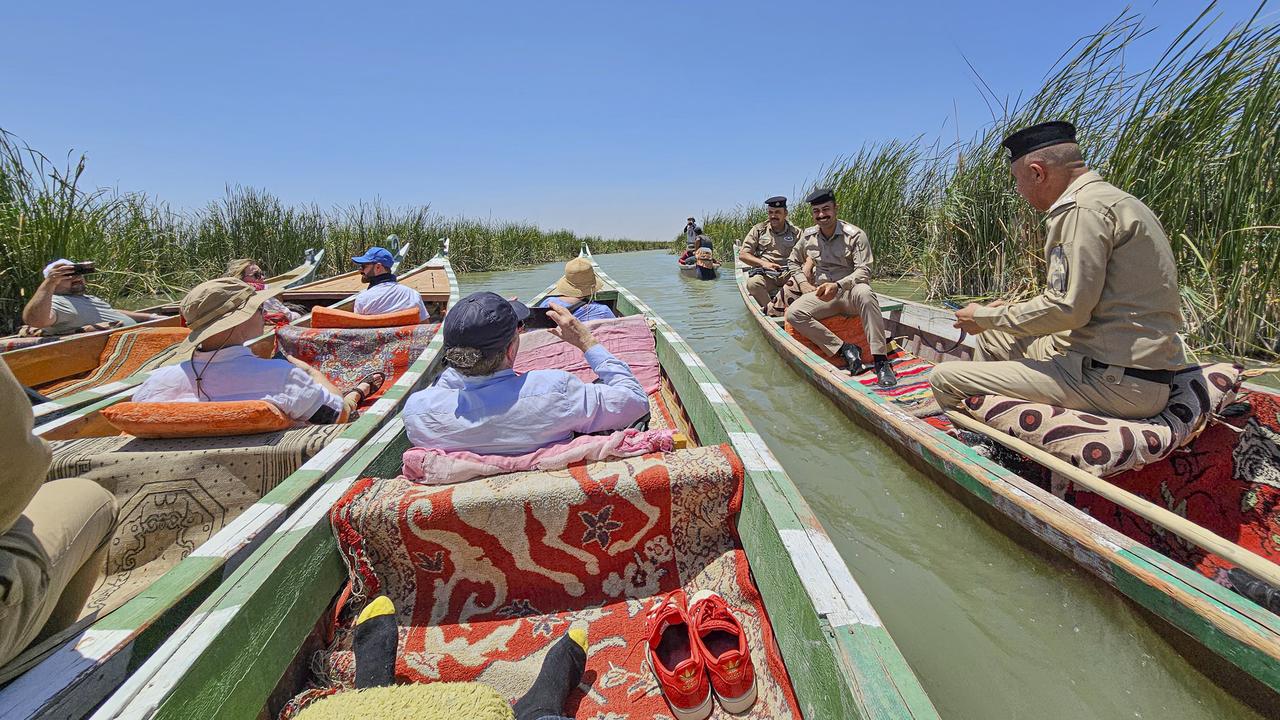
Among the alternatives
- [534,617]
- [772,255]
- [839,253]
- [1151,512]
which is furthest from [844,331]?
[534,617]

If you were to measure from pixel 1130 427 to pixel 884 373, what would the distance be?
228 centimetres

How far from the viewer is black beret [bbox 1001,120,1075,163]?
2305 mm

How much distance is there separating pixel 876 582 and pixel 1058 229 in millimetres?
1665

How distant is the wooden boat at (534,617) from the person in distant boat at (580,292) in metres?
2.80

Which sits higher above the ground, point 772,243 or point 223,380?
point 772,243

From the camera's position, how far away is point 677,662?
4.77 ft

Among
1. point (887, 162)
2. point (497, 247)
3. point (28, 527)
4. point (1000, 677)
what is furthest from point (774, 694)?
point (497, 247)

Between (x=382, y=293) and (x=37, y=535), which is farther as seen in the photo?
(x=382, y=293)

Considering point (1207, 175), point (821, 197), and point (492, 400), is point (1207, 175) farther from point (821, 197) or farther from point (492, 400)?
point (492, 400)

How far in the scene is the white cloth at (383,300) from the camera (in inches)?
186

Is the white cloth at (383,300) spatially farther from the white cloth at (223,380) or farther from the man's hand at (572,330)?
the man's hand at (572,330)

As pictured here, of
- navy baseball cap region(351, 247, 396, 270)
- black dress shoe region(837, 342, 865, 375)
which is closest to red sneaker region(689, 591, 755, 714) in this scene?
black dress shoe region(837, 342, 865, 375)

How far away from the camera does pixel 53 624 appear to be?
116cm

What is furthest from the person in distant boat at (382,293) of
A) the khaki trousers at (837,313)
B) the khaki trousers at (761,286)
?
the khaki trousers at (761,286)
